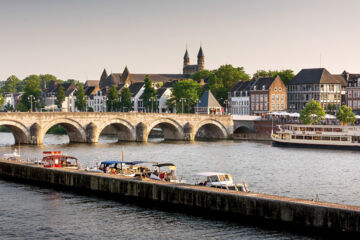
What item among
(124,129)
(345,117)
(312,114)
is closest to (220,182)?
(124,129)

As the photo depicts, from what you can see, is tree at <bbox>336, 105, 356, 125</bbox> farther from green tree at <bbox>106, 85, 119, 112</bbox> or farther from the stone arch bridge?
green tree at <bbox>106, 85, 119, 112</bbox>

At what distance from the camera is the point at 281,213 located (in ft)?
122

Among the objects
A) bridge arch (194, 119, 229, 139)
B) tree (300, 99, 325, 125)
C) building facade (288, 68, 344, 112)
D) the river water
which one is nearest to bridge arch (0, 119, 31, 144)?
the river water

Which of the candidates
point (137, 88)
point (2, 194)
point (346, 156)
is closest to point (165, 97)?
point (137, 88)

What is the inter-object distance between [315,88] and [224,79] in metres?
35.8

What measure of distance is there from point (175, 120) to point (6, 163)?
67.8 meters

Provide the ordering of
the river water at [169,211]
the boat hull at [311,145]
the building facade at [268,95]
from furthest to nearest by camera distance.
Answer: the building facade at [268,95], the boat hull at [311,145], the river water at [169,211]

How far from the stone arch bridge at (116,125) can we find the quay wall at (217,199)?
4630cm

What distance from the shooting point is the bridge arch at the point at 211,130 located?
438 feet

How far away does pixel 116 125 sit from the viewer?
120m

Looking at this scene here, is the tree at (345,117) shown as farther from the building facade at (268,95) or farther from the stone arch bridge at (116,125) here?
the building facade at (268,95)

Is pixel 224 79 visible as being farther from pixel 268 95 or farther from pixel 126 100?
pixel 126 100

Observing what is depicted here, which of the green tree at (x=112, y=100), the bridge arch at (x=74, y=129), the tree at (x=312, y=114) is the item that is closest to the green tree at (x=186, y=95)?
the green tree at (x=112, y=100)

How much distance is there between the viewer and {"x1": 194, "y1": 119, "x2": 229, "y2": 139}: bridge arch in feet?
438
